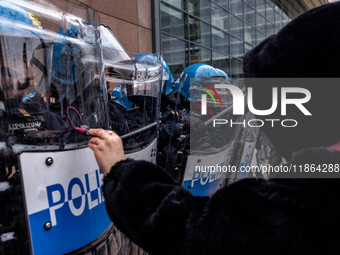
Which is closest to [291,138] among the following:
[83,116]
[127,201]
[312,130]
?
[312,130]

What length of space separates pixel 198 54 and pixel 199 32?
2.64ft

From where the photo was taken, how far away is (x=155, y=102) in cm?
207

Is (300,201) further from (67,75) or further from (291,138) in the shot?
(67,75)

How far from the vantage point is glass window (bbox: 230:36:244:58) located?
13.6m

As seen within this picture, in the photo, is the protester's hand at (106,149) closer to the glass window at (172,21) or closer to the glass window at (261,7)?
the glass window at (172,21)

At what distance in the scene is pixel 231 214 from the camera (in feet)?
3.00

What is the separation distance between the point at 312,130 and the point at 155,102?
47.8 inches

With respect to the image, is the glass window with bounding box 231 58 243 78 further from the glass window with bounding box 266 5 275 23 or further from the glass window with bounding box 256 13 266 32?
the glass window with bounding box 266 5 275 23

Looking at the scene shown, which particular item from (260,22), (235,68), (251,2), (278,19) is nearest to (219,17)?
(235,68)

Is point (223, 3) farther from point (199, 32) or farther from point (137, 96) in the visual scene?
point (137, 96)

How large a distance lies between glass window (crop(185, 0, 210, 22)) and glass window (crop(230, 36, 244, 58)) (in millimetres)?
2484

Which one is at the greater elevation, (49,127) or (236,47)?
(236,47)

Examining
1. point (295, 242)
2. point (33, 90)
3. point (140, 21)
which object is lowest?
point (295, 242)

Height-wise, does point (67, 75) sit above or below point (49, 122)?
above
